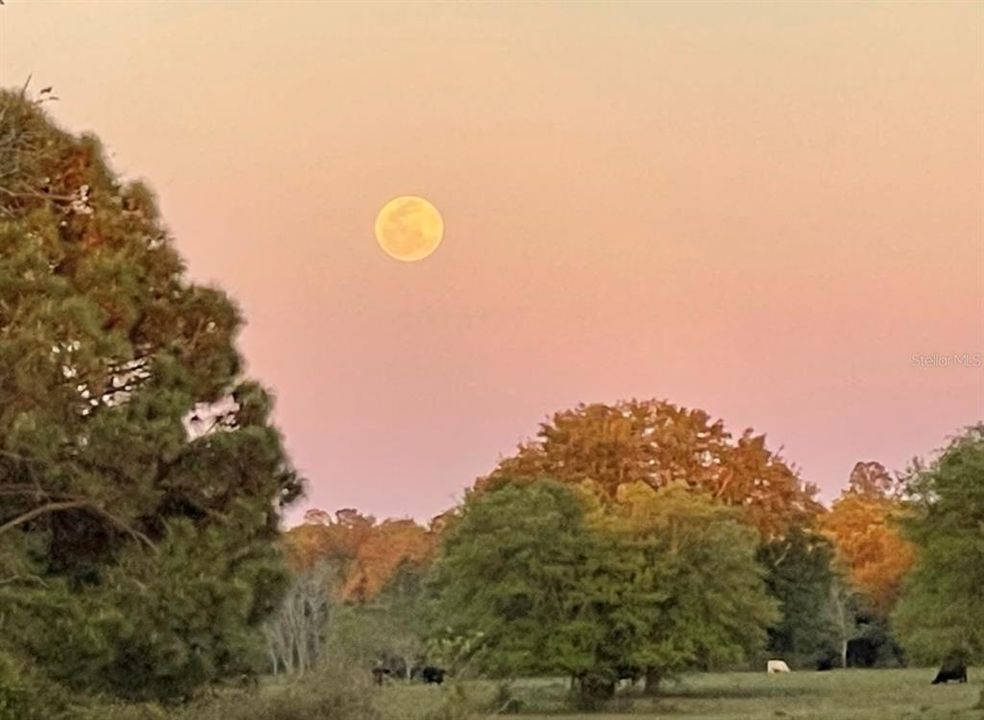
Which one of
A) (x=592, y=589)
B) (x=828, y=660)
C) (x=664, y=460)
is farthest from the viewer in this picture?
(x=828, y=660)

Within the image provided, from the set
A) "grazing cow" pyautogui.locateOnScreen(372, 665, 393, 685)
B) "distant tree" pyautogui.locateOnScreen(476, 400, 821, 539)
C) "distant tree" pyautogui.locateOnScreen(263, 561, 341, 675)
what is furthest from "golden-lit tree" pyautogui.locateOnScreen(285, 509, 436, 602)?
"grazing cow" pyautogui.locateOnScreen(372, 665, 393, 685)

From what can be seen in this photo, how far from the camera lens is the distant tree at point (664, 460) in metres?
65.9

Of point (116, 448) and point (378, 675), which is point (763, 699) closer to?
point (378, 675)

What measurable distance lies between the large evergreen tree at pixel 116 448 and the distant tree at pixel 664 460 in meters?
35.5

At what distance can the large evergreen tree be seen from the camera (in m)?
19.4

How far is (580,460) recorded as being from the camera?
66.5 meters

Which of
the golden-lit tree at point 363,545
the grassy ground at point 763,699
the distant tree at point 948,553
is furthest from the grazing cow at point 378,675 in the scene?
the golden-lit tree at point 363,545

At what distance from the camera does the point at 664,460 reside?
7131cm

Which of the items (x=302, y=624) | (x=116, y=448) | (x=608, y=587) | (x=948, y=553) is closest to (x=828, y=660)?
(x=608, y=587)

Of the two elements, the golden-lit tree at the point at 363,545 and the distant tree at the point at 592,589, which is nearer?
the distant tree at the point at 592,589

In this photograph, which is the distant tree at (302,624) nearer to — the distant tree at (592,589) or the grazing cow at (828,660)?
the distant tree at (592,589)

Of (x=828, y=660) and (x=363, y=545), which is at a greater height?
(x=363, y=545)

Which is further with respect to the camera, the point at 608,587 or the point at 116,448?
the point at 608,587

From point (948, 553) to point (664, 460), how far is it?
33.8 m
